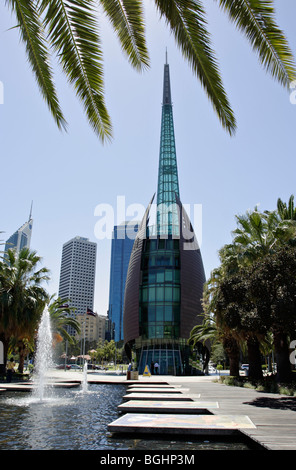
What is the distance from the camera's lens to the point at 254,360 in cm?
2300

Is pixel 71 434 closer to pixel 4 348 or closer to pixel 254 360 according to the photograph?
pixel 254 360

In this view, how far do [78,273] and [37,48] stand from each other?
176716 millimetres

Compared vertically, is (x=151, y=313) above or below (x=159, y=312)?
below

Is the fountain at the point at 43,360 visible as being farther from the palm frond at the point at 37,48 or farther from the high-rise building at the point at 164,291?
the high-rise building at the point at 164,291

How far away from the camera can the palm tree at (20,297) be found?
26453 mm

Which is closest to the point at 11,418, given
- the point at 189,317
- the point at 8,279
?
the point at 8,279

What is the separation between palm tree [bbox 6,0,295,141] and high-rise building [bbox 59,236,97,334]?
160417mm

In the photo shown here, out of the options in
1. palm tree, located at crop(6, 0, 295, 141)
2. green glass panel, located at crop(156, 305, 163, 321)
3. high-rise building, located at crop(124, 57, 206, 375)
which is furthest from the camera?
green glass panel, located at crop(156, 305, 163, 321)

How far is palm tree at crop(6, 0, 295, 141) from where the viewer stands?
4.31 metres

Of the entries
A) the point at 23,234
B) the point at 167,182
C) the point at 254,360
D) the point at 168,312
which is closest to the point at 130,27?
the point at 254,360

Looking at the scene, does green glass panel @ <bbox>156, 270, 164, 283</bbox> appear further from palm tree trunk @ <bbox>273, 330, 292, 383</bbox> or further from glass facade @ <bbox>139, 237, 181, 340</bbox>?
palm tree trunk @ <bbox>273, 330, 292, 383</bbox>

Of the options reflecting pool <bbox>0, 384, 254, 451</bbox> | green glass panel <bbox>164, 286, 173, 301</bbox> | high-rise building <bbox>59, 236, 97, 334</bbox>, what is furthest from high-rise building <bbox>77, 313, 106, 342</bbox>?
reflecting pool <bbox>0, 384, 254, 451</bbox>

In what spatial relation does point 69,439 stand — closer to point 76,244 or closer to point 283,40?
point 283,40

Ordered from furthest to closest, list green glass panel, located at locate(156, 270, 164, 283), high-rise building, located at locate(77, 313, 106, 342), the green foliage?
high-rise building, located at locate(77, 313, 106, 342)
green glass panel, located at locate(156, 270, 164, 283)
the green foliage
